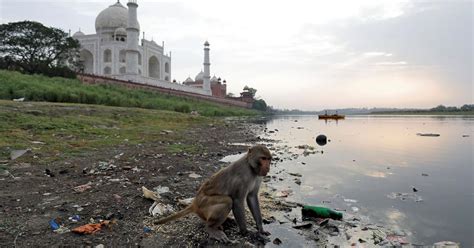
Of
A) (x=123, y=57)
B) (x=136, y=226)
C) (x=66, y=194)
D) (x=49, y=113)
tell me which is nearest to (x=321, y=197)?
(x=136, y=226)

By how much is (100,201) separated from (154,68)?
231 feet

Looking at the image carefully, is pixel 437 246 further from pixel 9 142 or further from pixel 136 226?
pixel 9 142

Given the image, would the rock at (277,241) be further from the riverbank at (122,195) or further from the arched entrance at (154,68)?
the arched entrance at (154,68)

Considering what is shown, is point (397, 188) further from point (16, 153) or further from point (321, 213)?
point (16, 153)

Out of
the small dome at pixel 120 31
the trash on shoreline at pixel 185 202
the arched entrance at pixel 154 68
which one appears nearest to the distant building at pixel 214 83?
the arched entrance at pixel 154 68

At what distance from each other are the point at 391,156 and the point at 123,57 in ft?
190

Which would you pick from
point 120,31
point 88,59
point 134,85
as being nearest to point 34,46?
point 134,85

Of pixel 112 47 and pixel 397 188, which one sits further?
pixel 112 47

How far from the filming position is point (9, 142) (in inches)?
370

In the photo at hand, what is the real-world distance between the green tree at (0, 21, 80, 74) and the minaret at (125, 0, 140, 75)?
1140cm

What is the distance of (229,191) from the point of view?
4.02 meters

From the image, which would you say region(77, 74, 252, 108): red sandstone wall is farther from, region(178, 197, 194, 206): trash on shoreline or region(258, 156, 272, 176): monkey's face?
region(258, 156, 272, 176): monkey's face

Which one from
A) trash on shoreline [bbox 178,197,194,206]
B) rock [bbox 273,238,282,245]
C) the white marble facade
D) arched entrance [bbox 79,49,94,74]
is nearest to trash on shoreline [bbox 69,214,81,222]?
trash on shoreline [bbox 178,197,194,206]

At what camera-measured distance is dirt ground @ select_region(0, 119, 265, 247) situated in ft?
13.1
